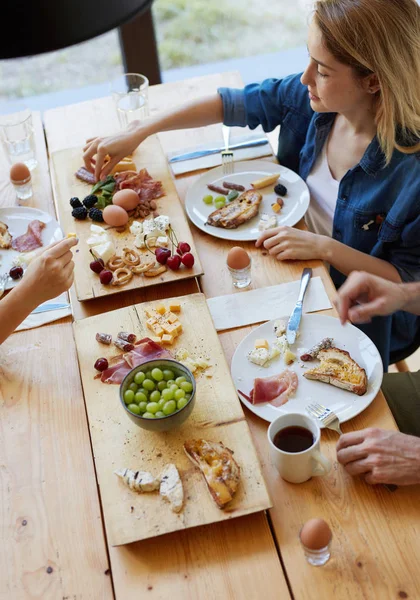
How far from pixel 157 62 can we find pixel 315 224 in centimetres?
172

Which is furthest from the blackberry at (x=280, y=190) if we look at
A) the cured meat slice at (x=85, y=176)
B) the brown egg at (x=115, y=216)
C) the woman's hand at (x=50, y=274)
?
the woman's hand at (x=50, y=274)

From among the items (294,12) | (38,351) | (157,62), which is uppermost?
(38,351)

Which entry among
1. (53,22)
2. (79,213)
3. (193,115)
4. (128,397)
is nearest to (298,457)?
(128,397)

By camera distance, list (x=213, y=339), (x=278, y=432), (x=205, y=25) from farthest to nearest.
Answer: (x=205, y=25), (x=213, y=339), (x=278, y=432)

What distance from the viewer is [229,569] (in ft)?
4.41

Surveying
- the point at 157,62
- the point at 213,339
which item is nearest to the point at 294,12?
the point at 157,62

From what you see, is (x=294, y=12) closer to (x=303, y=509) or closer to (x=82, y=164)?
(x=82, y=164)

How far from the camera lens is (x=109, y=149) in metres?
2.25

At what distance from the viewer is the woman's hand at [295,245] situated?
1.98 metres

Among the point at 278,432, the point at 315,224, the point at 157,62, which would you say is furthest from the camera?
the point at 157,62

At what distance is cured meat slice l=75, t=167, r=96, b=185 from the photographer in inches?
88.4

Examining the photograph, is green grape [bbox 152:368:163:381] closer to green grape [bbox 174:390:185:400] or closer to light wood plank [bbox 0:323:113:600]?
green grape [bbox 174:390:185:400]

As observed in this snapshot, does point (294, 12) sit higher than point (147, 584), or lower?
lower

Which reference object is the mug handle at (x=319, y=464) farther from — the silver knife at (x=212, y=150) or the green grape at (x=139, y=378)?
the silver knife at (x=212, y=150)
